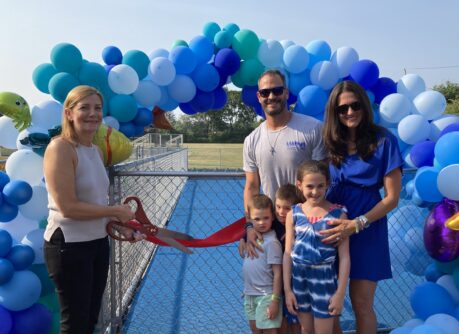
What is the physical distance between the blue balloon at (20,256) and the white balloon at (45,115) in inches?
42.5

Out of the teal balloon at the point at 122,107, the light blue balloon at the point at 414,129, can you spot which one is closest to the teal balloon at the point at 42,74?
the teal balloon at the point at 122,107

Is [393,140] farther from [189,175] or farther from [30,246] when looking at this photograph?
[30,246]

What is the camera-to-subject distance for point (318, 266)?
7.70 ft

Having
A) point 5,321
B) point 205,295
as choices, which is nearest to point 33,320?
point 5,321

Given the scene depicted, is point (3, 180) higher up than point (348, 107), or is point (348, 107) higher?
point (348, 107)

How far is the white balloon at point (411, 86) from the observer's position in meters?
5.04

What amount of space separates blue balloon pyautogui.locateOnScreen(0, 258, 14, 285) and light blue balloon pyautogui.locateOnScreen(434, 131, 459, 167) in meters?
3.23

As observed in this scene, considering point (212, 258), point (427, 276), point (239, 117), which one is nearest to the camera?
point (427, 276)

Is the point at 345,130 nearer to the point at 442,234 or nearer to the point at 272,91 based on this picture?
the point at 272,91

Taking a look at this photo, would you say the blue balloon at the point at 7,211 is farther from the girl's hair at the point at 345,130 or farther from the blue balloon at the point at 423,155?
the blue balloon at the point at 423,155

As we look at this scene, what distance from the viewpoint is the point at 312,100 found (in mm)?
4672

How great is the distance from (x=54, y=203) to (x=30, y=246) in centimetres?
124

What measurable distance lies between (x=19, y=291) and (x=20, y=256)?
25cm

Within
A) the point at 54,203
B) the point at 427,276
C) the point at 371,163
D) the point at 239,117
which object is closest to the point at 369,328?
the point at 371,163
